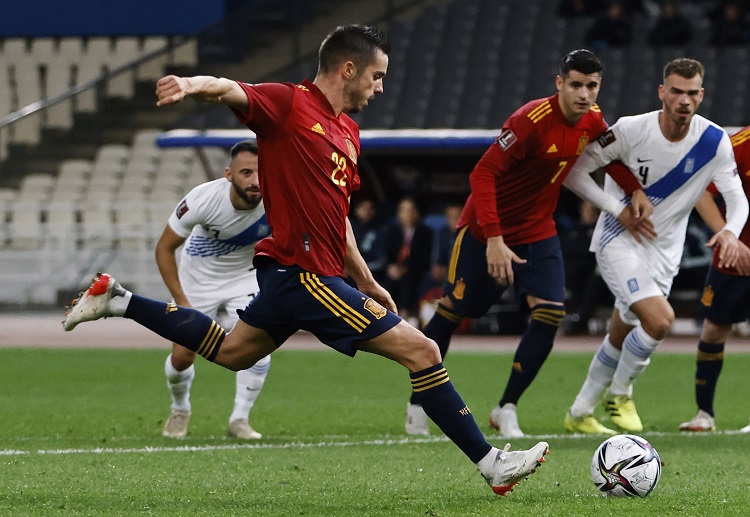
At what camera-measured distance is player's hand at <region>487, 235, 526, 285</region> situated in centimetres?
824

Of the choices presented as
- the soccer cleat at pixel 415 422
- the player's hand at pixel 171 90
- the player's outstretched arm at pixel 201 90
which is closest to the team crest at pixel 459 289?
the soccer cleat at pixel 415 422

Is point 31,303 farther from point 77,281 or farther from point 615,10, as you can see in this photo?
point 615,10

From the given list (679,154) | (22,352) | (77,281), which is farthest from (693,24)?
(679,154)

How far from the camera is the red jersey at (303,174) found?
6004 mm

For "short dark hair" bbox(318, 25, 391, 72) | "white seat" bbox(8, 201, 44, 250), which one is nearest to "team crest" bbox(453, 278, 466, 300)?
"short dark hair" bbox(318, 25, 391, 72)

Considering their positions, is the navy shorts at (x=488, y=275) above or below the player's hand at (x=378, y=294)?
below

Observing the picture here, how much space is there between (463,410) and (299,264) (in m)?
0.98

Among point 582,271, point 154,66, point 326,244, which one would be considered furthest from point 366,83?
point 154,66

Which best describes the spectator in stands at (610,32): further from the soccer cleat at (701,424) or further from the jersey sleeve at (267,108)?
the jersey sleeve at (267,108)

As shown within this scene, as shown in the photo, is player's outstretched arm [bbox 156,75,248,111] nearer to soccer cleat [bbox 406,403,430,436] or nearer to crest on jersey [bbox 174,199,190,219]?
crest on jersey [bbox 174,199,190,219]

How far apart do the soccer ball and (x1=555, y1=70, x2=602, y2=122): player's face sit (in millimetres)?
2809

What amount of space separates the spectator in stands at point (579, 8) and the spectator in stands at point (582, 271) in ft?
24.1

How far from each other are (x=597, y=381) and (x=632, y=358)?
1.08 ft

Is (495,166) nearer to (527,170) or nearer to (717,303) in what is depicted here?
(527,170)
